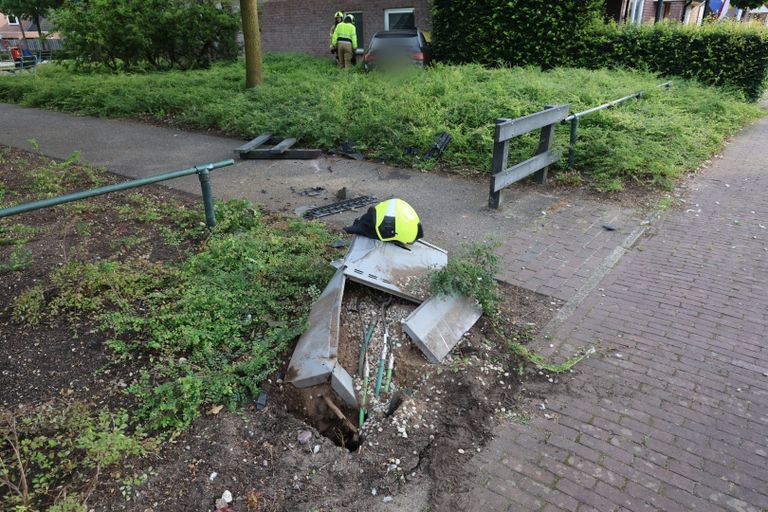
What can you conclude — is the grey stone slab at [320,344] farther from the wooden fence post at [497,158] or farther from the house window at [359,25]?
the house window at [359,25]

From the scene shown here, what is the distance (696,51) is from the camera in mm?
13703

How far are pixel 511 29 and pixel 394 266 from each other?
→ 14.4 metres

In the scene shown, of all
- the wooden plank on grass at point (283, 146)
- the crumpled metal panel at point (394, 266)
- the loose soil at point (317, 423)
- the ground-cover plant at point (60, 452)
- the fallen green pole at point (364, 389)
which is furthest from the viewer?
the wooden plank on grass at point (283, 146)

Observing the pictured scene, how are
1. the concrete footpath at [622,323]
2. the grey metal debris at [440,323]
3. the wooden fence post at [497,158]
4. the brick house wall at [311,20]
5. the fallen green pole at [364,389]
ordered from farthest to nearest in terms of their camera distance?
the brick house wall at [311,20] → the wooden fence post at [497,158] → the grey metal debris at [440,323] → the fallen green pole at [364,389] → the concrete footpath at [622,323]

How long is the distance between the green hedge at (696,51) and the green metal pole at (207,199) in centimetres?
1305

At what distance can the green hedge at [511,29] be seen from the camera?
50.1 feet

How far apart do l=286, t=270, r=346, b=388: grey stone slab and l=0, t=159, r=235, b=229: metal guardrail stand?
71.8 inches

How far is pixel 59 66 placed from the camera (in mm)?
19531

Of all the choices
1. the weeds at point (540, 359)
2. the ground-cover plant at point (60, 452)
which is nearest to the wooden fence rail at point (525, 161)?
the weeds at point (540, 359)

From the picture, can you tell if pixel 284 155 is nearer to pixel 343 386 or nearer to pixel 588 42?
pixel 343 386

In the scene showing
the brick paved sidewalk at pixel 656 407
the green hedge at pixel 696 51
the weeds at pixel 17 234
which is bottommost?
the brick paved sidewalk at pixel 656 407

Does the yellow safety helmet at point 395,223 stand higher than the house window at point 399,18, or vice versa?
the house window at point 399,18

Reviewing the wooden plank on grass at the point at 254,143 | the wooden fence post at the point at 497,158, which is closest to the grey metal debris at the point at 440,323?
the wooden fence post at the point at 497,158

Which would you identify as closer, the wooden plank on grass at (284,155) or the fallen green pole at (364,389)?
the fallen green pole at (364,389)
